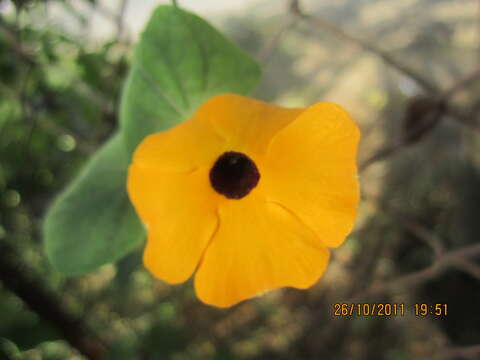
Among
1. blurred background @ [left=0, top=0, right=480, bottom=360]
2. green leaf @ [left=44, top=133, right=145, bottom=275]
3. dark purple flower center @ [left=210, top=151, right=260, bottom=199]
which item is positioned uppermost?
dark purple flower center @ [left=210, top=151, right=260, bottom=199]

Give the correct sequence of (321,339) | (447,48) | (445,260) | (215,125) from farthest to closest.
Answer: (447,48)
(321,339)
(445,260)
(215,125)

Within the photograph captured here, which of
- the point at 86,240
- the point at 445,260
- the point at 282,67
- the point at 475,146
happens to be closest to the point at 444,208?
the point at 475,146

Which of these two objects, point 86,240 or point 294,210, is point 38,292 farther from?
point 294,210

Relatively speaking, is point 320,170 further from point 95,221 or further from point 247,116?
point 95,221

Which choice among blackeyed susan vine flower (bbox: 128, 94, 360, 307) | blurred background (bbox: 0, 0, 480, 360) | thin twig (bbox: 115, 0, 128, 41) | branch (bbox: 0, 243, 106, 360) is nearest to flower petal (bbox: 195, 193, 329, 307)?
blackeyed susan vine flower (bbox: 128, 94, 360, 307)

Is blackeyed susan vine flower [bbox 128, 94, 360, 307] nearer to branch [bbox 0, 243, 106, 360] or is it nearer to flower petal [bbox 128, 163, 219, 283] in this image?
flower petal [bbox 128, 163, 219, 283]
